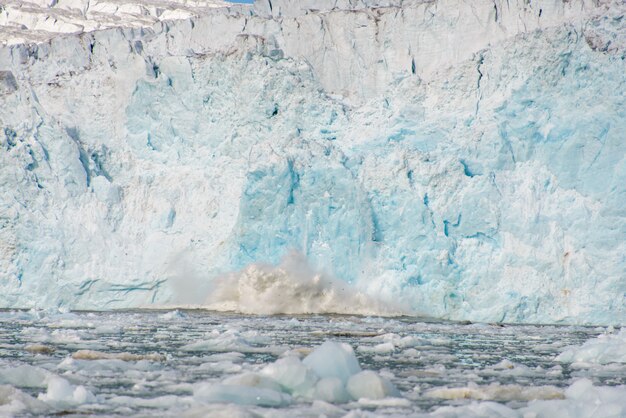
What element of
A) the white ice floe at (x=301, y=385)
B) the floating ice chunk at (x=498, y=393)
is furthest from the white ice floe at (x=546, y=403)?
the white ice floe at (x=301, y=385)

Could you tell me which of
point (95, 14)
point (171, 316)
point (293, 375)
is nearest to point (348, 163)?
point (171, 316)

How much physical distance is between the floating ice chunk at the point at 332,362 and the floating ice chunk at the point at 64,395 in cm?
231

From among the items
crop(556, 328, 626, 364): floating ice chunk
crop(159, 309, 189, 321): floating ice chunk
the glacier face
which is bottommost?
crop(556, 328, 626, 364): floating ice chunk

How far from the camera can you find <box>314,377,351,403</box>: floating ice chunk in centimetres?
866

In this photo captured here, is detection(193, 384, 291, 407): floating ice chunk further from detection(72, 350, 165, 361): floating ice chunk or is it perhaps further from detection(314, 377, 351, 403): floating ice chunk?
detection(72, 350, 165, 361): floating ice chunk

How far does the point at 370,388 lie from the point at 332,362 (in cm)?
63

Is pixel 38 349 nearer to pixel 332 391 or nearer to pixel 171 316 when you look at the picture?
pixel 332 391

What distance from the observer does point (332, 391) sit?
342 inches

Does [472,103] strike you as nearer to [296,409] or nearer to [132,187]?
[132,187]

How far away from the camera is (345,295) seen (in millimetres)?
27891

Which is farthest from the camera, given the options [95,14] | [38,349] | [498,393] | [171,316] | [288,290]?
[95,14]

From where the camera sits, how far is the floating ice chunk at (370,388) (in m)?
8.74

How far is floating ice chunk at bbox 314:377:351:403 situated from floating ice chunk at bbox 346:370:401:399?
90mm

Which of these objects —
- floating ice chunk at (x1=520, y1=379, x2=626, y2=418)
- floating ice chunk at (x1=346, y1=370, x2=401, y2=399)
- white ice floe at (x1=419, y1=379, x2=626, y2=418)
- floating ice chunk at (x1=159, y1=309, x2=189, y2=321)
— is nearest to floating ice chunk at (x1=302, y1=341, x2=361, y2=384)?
floating ice chunk at (x1=346, y1=370, x2=401, y2=399)
